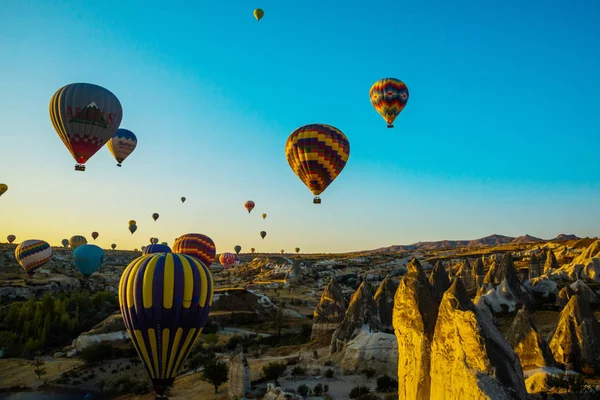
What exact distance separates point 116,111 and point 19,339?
81.9 ft

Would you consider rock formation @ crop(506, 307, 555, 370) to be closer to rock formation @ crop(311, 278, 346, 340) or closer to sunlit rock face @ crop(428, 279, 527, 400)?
sunlit rock face @ crop(428, 279, 527, 400)

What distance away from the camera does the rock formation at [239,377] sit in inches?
858

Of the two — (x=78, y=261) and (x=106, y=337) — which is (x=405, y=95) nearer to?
(x=106, y=337)

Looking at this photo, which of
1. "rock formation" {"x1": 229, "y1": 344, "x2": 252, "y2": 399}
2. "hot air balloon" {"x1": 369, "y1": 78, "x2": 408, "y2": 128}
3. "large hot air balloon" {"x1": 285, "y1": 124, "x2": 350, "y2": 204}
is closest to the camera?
"rock formation" {"x1": 229, "y1": 344, "x2": 252, "y2": 399}

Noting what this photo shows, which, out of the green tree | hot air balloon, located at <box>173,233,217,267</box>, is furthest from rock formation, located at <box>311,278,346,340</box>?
hot air balloon, located at <box>173,233,217,267</box>

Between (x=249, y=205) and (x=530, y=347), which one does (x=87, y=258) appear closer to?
(x=249, y=205)

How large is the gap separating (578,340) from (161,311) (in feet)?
56.7

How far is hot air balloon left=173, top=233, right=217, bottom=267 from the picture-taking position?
156 feet

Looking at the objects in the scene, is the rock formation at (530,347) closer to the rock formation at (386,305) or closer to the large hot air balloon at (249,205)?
the rock formation at (386,305)

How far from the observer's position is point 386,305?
106 ft

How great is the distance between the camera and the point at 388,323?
101 ft

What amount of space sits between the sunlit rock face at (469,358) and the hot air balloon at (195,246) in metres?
39.5

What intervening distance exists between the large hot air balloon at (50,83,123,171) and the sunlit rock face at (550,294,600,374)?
28421mm

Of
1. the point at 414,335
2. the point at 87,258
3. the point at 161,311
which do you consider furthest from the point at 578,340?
the point at 87,258
